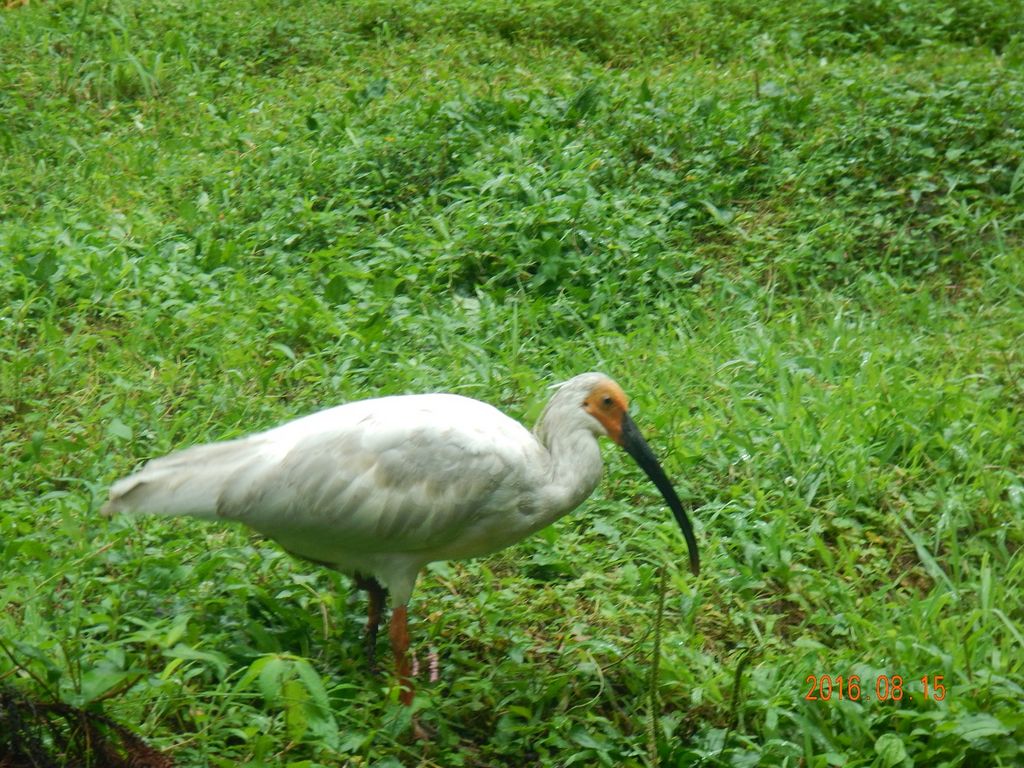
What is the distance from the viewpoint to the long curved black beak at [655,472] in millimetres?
4250

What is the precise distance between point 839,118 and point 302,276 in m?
3.63

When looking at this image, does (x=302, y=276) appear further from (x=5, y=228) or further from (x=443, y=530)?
(x=443, y=530)

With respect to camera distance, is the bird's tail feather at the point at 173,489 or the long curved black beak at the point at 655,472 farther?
the long curved black beak at the point at 655,472

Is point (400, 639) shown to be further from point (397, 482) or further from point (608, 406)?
point (608, 406)

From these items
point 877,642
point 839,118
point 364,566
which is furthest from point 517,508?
point 839,118

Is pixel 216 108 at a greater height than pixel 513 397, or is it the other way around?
pixel 216 108

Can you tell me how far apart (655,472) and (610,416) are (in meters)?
0.26

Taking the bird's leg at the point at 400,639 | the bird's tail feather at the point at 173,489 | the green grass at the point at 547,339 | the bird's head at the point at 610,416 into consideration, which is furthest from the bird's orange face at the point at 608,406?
the bird's tail feather at the point at 173,489

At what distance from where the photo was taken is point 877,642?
4.15 m
